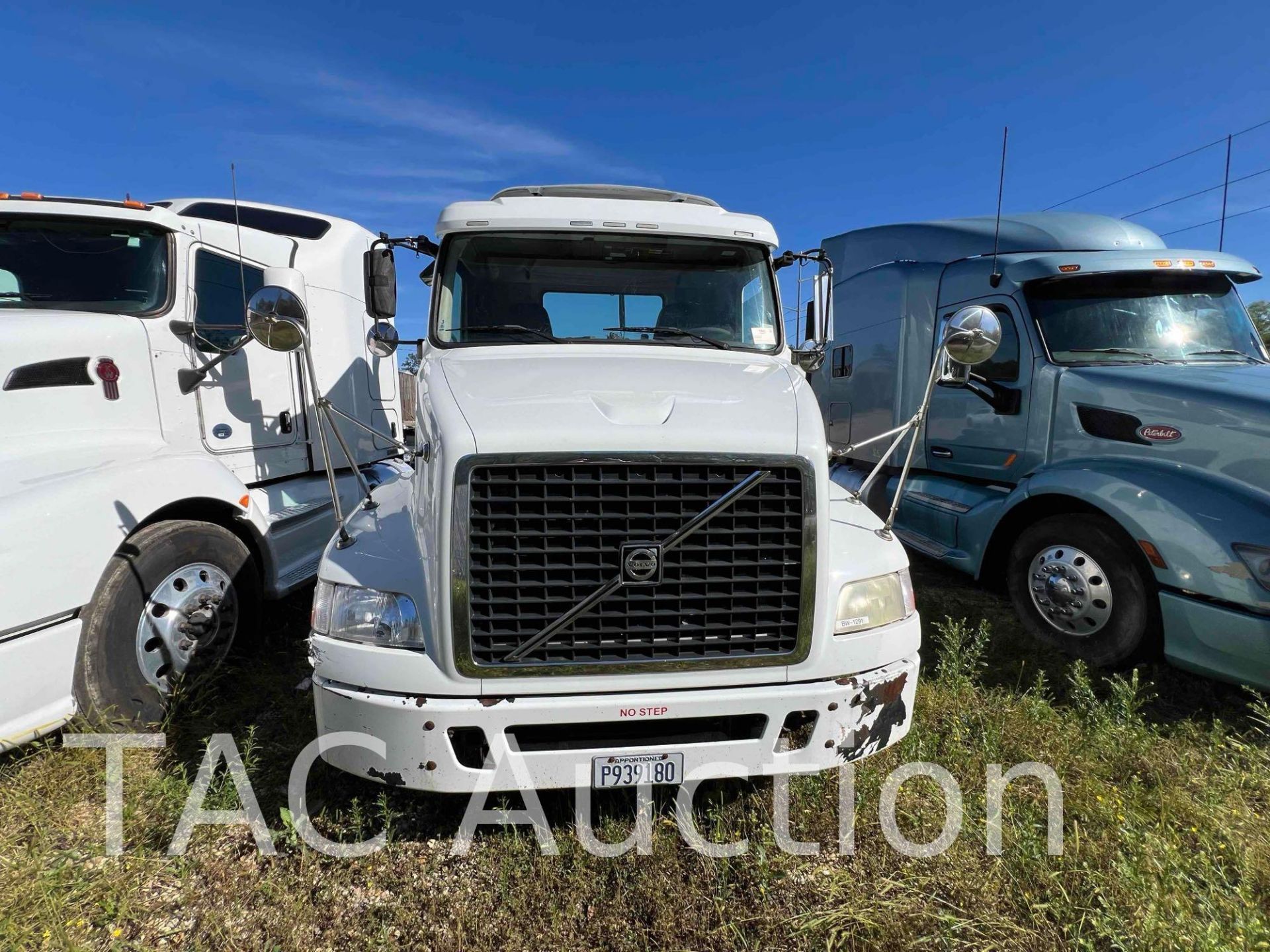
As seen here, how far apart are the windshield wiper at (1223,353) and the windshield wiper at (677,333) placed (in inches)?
145

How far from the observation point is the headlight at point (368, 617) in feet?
8.48

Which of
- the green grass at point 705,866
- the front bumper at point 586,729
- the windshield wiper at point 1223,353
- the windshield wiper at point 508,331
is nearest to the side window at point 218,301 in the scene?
the windshield wiper at point 508,331

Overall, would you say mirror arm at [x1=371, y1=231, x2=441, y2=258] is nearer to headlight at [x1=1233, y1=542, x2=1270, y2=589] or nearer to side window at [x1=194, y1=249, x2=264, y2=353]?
side window at [x1=194, y1=249, x2=264, y2=353]

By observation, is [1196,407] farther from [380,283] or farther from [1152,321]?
[380,283]

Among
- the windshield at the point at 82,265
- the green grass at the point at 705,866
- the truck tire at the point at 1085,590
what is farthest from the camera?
the truck tire at the point at 1085,590

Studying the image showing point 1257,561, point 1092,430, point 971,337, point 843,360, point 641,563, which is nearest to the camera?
point 641,563

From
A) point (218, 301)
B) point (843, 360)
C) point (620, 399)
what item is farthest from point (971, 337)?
point (218, 301)

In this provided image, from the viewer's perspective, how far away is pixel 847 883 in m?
2.62

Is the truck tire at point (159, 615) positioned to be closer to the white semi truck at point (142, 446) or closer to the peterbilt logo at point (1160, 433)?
the white semi truck at point (142, 446)

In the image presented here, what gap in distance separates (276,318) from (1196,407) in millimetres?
5145

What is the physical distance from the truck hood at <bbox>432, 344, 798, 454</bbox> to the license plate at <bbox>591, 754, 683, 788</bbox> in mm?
1139

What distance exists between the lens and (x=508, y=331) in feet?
11.9

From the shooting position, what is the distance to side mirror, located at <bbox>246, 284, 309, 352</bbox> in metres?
3.17

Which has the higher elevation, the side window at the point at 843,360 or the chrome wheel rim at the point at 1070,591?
the side window at the point at 843,360
